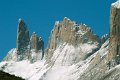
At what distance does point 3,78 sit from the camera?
42.1 meters

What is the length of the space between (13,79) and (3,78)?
0.66m

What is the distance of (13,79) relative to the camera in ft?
138
